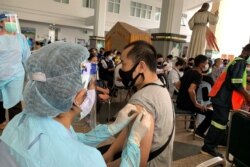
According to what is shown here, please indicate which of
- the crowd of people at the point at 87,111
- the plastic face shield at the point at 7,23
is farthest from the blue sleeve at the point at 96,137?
the plastic face shield at the point at 7,23

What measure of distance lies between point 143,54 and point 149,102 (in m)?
0.32

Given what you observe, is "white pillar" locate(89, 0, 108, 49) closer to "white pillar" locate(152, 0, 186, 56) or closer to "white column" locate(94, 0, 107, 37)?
"white column" locate(94, 0, 107, 37)

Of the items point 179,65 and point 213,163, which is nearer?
point 213,163

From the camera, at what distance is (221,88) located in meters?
2.69

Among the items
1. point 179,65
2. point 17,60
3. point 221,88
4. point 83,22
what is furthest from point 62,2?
point 221,88

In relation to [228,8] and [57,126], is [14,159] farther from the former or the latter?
[228,8]

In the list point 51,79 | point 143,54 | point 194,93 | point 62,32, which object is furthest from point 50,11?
point 51,79

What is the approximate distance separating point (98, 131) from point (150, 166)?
0.42m

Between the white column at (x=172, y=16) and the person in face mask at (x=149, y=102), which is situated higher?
the white column at (x=172, y=16)

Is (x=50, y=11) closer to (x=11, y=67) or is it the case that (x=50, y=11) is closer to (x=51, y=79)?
(x=11, y=67)

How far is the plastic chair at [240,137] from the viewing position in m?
1.59

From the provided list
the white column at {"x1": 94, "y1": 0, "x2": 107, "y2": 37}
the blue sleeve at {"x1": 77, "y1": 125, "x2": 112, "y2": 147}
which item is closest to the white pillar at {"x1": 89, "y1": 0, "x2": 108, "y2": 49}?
the white column at {"x1": 94, "y1": 0, "x2": 107, "y2": 37}

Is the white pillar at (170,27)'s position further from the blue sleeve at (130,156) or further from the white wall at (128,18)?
the white wall at (128,18)

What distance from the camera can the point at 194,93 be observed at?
3.25 metres
